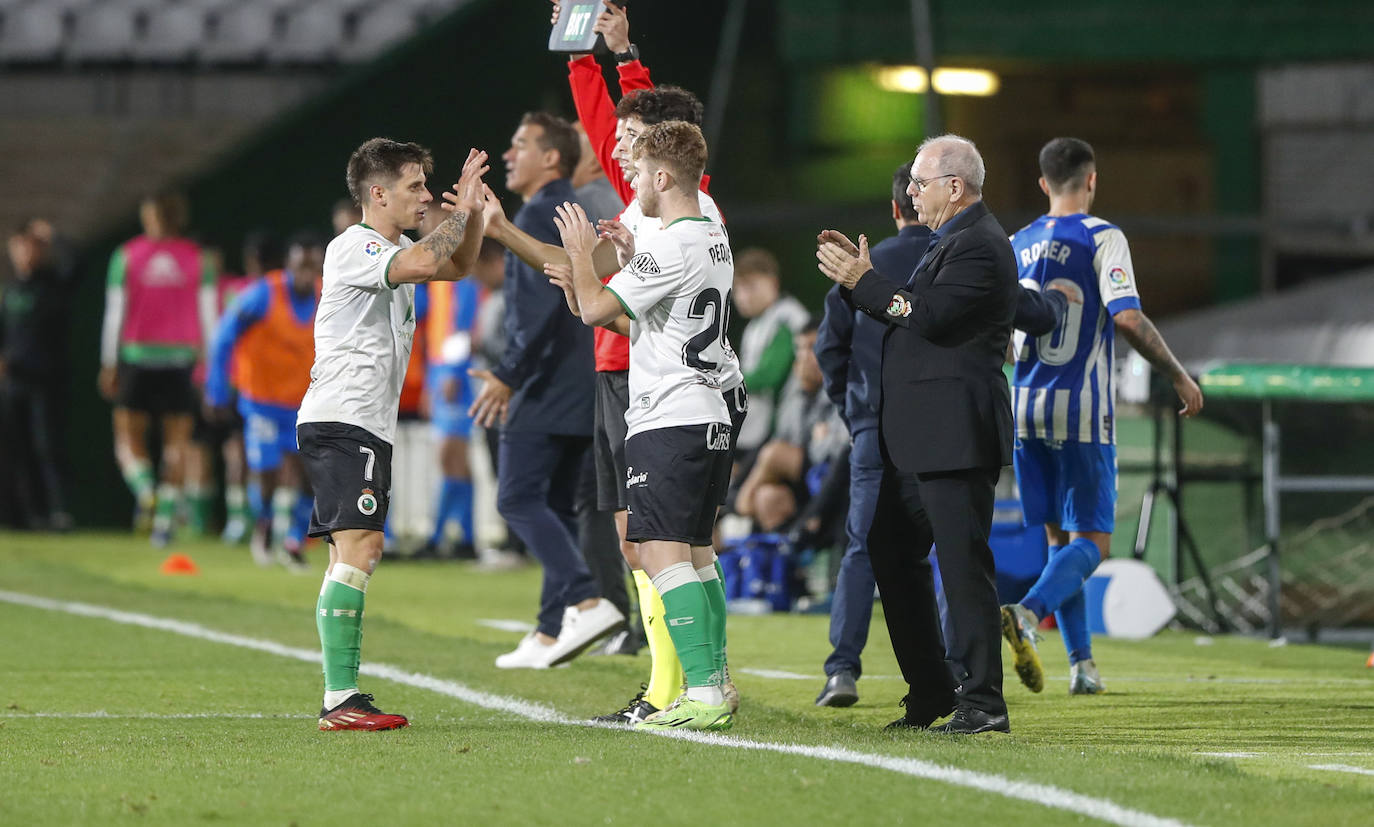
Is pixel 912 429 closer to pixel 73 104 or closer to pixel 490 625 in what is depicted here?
pixel 490 625

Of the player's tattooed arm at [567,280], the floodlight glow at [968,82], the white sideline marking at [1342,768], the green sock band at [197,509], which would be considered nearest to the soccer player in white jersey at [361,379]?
the player's tattooed arm at [567,280]

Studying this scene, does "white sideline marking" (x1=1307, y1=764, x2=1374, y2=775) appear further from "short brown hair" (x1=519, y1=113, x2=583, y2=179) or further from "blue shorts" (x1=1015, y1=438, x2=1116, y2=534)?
"short brown hair" (x1=519, y1=113, x2=583, y2=179)

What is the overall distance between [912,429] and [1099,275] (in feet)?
6.87

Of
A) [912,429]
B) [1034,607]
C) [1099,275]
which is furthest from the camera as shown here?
[1099,275]

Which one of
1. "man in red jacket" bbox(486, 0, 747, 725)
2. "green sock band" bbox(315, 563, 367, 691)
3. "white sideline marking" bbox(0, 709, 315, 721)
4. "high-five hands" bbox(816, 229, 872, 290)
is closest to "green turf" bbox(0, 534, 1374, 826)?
"white sideline marking" bbox(0, 709, 315, 721)

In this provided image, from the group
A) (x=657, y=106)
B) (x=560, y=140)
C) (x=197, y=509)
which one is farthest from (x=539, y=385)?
(x=197, y=509)

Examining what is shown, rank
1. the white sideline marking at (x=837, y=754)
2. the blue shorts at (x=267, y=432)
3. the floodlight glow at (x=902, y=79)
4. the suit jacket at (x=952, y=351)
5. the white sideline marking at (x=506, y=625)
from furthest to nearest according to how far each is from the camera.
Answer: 1. the floodlight glow at (x=902, y=79)
2. the blue shorts at (x=267, y=432)
3. the white sideline marking at (x=506, y=625)
4. the suit jacket at (x=952, y=351)
5. the white sideline marking at (x=837, y=754)

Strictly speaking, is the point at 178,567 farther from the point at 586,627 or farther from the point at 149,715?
the point at 149,715

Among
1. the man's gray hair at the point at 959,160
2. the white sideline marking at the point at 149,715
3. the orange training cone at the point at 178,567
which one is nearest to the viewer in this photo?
the man's gray hair at the point at 959,160

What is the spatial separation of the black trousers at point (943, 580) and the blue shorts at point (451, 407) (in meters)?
8.52

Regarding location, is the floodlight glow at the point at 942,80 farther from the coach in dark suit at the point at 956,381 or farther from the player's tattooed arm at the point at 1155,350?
the coach in dark suit at the point at 956,381

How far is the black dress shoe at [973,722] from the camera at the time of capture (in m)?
5.85

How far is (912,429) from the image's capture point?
584 centimetres

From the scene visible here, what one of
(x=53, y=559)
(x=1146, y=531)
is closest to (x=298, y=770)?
(x=1146, y=531)
